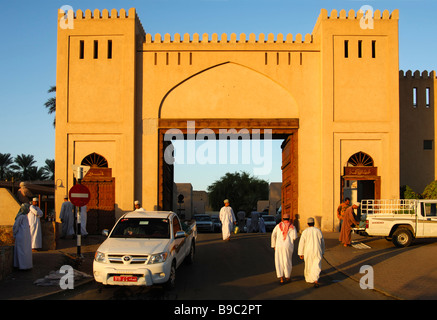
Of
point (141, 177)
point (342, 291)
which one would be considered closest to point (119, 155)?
point (141, 177)

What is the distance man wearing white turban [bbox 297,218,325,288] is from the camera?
36.0ft

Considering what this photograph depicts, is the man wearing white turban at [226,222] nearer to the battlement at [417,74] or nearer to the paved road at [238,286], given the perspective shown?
the paved road at [238,286]

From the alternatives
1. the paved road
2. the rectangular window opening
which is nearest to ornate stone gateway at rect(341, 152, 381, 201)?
the rectangular window opening

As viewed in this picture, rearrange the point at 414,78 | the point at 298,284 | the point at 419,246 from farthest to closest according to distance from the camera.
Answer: the point at 414,78
the point at 419,246
the point at 298,284

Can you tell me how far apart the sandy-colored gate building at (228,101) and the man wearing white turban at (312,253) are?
39.4 ft

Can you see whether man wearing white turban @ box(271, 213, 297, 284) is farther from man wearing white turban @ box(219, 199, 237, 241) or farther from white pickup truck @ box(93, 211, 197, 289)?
man wearing white turban @ box(219, 199, 237, 241)

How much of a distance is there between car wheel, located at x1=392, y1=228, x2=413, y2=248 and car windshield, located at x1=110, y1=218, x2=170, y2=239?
9713 mm

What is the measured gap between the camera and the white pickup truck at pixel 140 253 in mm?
9734

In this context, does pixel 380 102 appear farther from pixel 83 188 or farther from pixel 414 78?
pixel 83 188

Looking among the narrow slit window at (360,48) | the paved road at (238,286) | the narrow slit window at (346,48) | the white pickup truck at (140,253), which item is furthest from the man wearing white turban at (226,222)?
the narrow slit window at (360,48)

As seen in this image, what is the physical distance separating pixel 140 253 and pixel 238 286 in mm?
2427

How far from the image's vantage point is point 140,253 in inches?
390

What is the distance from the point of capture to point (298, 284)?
443 inches

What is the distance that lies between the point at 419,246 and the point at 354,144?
6.90 metres
